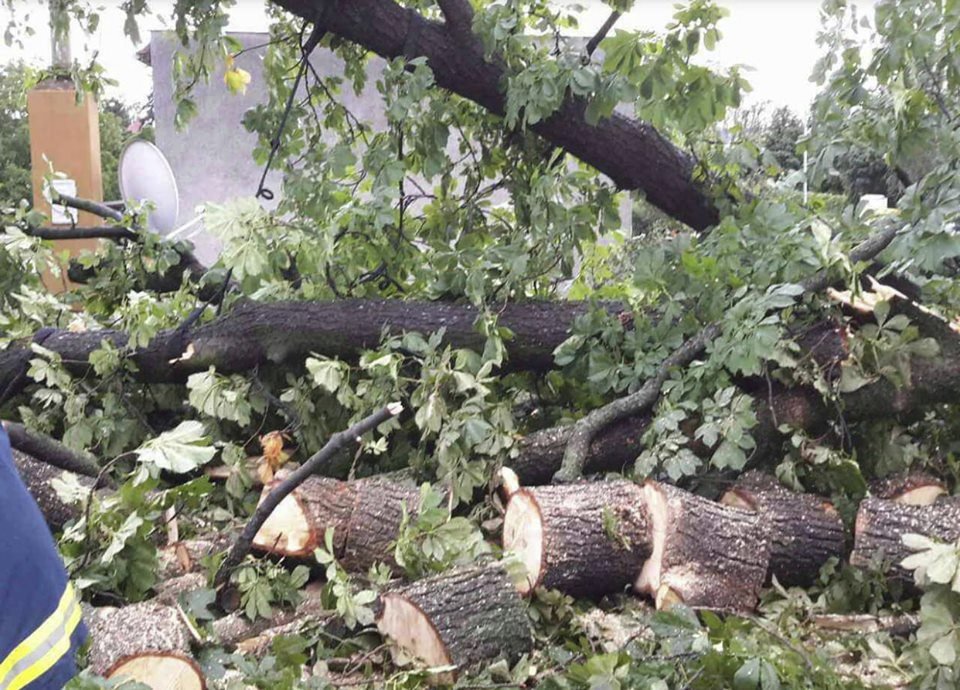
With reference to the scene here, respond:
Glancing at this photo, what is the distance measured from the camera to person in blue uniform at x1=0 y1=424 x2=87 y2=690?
1.24 m

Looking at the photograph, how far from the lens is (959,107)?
353 centimetres

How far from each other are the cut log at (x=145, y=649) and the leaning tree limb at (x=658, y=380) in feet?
4.97

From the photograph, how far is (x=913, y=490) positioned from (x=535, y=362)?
1461 mm

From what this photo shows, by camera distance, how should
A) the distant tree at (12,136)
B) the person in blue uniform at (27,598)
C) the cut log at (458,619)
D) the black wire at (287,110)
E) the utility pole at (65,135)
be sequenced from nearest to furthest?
the person in blue uniform at (27,598), the cut log at (458,619), the black wire at (287,110), the utility pole at (65,135), the distant tree at (12,136)

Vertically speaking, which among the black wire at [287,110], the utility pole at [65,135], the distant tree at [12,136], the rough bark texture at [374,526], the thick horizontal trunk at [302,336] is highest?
the distant tree at [12,136]

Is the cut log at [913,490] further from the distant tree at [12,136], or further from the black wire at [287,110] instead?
the distant tree at [12,136]

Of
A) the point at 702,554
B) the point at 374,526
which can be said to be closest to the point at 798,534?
the point at 702,554

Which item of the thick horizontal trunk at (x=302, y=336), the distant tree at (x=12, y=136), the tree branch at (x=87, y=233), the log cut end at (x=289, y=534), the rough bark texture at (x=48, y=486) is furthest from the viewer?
the distant tree at (x=12, y=136)

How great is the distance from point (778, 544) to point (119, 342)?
266 cm

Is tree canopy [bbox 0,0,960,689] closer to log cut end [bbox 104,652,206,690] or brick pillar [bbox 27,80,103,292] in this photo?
log cut end [bbox 104,652,206,690]

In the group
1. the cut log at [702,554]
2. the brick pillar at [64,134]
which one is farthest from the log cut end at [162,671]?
the brick pillar at [64,134]

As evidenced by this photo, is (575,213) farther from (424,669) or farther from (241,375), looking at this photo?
(424,669)

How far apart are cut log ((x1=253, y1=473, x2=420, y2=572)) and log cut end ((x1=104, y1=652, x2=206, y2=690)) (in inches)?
29.8

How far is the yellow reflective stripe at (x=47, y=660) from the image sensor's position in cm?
127
